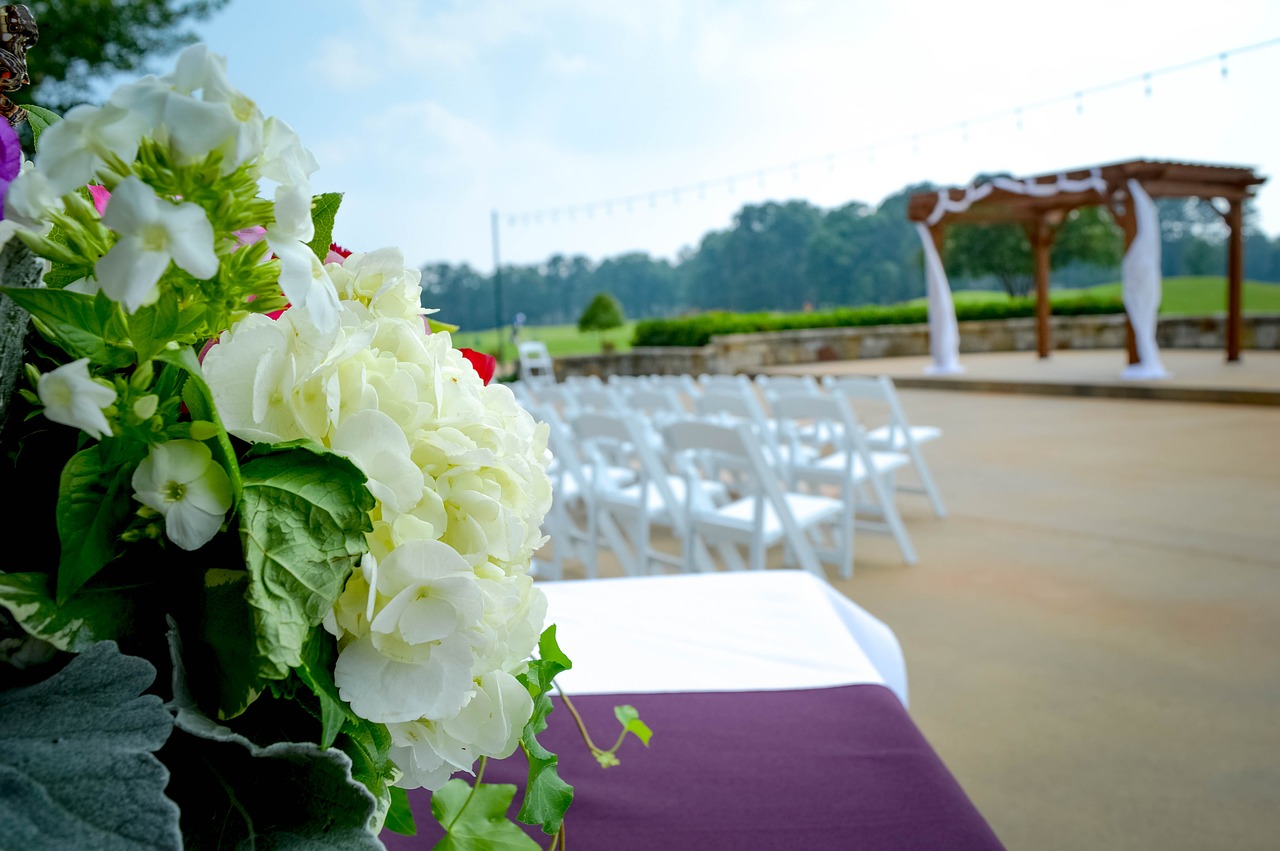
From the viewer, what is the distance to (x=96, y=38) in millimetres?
11750

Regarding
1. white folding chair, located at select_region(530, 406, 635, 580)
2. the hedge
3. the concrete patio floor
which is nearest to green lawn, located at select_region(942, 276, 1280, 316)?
the hedge

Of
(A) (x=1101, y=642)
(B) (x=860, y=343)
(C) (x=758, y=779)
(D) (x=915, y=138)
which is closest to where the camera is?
(C) (x=758, y=779)

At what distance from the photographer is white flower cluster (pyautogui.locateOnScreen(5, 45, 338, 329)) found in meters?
0.30

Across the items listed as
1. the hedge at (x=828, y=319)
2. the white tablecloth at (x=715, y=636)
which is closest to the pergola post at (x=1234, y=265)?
the hedge at (x=828, y=319)

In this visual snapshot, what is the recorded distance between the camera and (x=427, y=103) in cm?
2942

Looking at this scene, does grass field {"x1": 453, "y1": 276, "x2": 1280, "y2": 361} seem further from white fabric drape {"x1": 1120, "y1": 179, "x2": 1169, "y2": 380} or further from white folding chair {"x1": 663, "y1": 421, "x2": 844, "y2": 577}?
white folding chair {"x1": 663, "y1": 421, "x2": 844, "y2": 577}

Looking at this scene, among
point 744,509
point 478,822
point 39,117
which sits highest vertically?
point 39,117

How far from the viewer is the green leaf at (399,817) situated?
54cm

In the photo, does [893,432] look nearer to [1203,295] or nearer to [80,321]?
[80,321]

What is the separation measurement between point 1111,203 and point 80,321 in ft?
47.3

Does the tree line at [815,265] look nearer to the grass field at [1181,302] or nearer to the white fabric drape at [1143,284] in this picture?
the grass field at [1181,302]

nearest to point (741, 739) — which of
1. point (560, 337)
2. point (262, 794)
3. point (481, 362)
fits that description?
point (481, 362)

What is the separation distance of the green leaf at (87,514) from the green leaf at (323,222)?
0.61 feet

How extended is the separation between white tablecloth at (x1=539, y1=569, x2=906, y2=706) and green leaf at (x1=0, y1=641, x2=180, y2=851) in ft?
2.74
